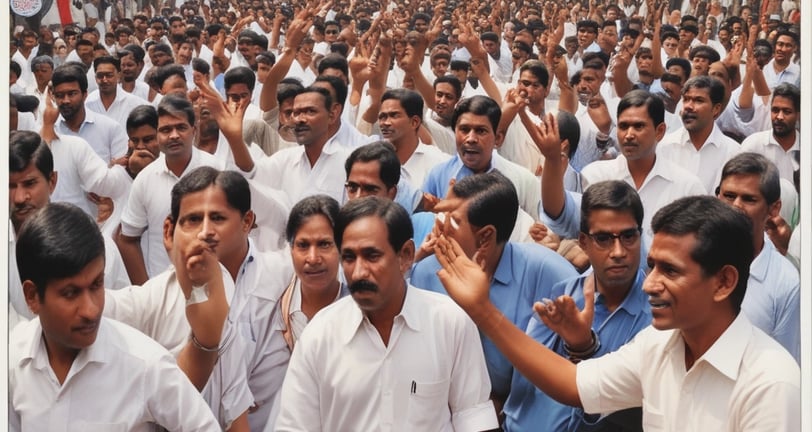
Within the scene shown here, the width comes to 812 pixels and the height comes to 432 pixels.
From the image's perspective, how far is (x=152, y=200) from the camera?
2.55 m

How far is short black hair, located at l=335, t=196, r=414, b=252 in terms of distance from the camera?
2.01m

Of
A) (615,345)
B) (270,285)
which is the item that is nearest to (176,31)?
(270,285)

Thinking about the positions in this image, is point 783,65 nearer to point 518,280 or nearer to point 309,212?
point 518,280

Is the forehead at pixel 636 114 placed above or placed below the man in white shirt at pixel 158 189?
above

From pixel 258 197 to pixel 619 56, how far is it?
1.08m

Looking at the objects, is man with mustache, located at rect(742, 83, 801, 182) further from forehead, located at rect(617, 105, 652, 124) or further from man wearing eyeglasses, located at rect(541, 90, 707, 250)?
forehead, located at rect(617, 105, 652, 124)

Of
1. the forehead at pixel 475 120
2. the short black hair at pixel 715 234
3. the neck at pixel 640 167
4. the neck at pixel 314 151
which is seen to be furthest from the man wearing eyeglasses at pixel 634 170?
the neck at pixel 314 151

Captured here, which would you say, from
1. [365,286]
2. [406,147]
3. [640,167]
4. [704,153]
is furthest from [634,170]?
[365,286]

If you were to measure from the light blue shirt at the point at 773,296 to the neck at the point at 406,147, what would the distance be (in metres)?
1.08

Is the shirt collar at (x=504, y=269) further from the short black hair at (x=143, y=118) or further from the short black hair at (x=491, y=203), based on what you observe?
the short black hair at (x=143, y=118)

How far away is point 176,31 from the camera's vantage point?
322cm

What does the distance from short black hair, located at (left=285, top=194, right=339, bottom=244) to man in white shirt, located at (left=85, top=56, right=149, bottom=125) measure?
69cm

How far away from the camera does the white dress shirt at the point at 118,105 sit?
2662mm

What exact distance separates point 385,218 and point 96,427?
66 centimetres
